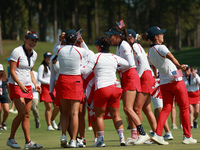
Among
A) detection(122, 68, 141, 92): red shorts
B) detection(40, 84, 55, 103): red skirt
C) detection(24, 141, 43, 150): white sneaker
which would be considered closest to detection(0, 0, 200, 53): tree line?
detection(40, 84, 55, 103): red skirt

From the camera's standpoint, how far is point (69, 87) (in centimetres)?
827

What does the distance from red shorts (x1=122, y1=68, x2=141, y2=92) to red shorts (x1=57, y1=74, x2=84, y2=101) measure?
37.5 inches

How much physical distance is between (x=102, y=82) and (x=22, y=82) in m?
1.59

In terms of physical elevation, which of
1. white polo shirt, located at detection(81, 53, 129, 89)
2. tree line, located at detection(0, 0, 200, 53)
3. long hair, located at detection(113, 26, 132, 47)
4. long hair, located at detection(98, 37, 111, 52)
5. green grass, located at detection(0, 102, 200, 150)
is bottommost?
green grass, located at detection(0, 102, 200, 150)

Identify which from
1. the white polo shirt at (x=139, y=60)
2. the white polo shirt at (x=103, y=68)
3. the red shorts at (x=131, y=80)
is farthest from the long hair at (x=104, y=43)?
the white polo shirt at (x=139, y=60)

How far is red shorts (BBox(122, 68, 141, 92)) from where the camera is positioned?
866 cm

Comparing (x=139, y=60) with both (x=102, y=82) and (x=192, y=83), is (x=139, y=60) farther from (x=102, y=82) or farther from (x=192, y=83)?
(x=192, y=83)

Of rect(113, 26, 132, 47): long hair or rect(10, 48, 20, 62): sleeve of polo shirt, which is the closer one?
rect(10, 48, 20, 62): sleeve of polo shirt

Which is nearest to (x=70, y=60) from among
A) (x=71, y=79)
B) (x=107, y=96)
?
(x=71, y=79)

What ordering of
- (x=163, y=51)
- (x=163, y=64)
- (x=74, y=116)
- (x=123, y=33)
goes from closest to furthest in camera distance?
(x=163, y=51)
(x=74, y=116)
(x=163, y=64)
(x=123, y=33)

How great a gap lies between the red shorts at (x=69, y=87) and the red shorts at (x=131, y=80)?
952mm

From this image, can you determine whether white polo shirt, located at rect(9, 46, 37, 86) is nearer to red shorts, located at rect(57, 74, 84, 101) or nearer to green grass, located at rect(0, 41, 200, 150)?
red shorts, located at rect(57, 74, 84, 101)

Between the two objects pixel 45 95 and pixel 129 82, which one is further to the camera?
pixel 45 95

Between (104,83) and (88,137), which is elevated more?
(104,83)
